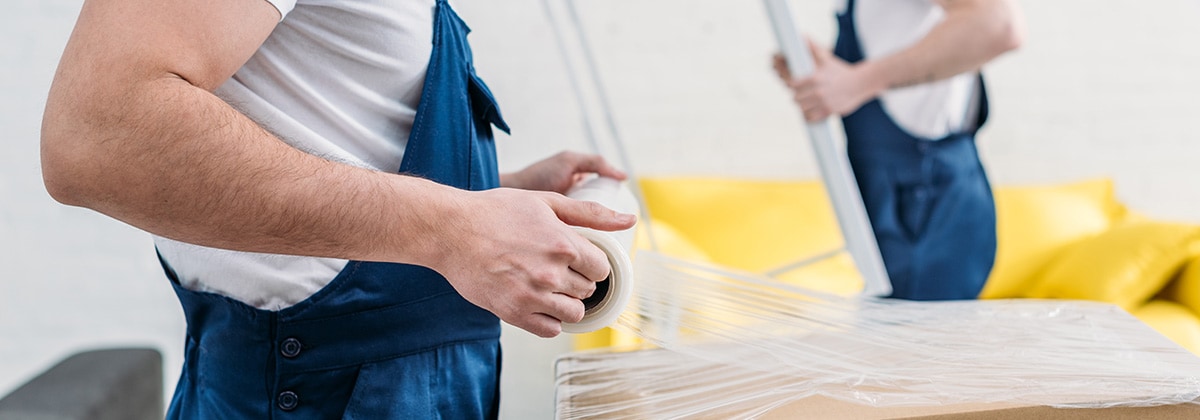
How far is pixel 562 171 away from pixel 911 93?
83cm

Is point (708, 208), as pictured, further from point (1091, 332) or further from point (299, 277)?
point (299, 277)

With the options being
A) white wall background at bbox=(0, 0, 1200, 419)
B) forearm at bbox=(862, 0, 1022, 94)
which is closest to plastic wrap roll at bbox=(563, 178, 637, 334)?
forearm at bbox=(862, 0, 1022, 94)

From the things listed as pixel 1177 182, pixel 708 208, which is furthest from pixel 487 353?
pixel 1177 182

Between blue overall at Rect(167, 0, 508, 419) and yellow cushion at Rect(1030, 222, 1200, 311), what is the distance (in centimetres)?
190

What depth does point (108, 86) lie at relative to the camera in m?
0.50

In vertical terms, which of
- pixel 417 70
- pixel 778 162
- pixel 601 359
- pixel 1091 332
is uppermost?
pixel 417 70

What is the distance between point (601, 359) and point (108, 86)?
497mm

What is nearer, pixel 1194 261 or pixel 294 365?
pixel 294 365

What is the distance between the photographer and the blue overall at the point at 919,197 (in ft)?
4.92

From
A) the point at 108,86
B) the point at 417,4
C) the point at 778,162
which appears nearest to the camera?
the point at 108,86

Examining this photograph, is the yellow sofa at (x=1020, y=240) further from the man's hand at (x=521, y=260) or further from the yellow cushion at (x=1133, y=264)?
the man's hand at (x=521, y=260)

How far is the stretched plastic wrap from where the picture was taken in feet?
2.15

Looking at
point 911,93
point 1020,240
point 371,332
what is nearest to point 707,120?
point 1020,240

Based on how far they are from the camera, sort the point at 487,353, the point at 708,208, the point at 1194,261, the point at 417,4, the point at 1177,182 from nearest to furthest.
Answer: the point at 417,4
the point at 487,353
the point at 1194,261
the point at 708,208
the point at 1177,182
